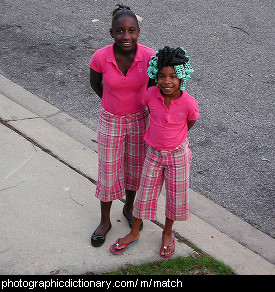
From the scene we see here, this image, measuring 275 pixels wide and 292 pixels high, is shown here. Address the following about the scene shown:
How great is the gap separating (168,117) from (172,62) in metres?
0.35

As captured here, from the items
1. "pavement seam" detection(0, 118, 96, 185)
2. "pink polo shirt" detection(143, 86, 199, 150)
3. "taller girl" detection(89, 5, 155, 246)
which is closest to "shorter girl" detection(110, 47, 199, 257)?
"pink polo shirt" detection(143, 86, 199, 150)

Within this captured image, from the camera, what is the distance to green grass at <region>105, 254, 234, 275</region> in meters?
3.06

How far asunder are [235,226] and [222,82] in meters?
2.65

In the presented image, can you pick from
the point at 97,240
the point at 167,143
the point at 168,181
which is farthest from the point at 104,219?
the point at 167,143

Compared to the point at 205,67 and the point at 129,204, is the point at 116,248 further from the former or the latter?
the point at 205,67

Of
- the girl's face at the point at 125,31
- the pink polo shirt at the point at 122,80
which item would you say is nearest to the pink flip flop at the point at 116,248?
the pink polo shirt at the point at 122,80

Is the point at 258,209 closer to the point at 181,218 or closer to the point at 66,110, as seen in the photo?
the point at 181,218

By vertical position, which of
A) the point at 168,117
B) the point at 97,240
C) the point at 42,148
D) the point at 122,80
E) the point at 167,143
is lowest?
the point at 42,148

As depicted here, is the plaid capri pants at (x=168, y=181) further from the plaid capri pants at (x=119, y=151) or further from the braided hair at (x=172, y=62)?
the braided hair at (x=172, y=62)

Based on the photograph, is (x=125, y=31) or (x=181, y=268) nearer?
(x=125, y=31)

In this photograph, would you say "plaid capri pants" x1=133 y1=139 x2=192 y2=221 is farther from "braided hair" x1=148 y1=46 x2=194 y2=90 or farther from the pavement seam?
the pavement seam

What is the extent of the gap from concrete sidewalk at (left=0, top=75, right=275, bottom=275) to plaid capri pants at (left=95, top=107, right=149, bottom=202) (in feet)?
1.27

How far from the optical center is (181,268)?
10.2 ft

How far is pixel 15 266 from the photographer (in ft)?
9.97
